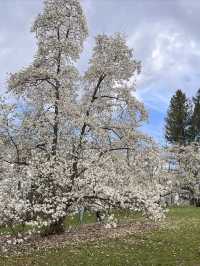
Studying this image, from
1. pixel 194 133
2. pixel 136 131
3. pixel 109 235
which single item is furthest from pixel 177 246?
pixel 194 133

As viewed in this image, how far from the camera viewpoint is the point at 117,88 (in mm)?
30656

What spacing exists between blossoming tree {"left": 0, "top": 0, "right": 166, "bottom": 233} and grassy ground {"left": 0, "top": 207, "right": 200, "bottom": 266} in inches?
71.8

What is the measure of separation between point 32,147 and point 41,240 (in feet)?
17.3

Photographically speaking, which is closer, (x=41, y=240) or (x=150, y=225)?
(x=41, y=240)

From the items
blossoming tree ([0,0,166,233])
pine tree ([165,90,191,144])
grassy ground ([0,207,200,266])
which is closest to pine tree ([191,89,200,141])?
pine tree ([165,90,191,144])

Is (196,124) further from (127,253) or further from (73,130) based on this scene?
(127,253)

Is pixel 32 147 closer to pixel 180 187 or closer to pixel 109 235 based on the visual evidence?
pixel 109 235

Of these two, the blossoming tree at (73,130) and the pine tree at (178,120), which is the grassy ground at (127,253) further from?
the pine tree at (178,120)

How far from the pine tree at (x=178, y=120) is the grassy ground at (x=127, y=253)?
5454 centimetres

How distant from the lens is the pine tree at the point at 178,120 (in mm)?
81438

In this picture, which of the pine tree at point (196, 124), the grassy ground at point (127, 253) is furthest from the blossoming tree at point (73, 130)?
the pine tree at point (196, 124)

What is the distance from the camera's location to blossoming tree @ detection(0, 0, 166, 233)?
2538cm

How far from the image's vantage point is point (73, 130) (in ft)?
95.6

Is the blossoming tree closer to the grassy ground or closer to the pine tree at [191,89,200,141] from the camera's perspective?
the grassy ground
